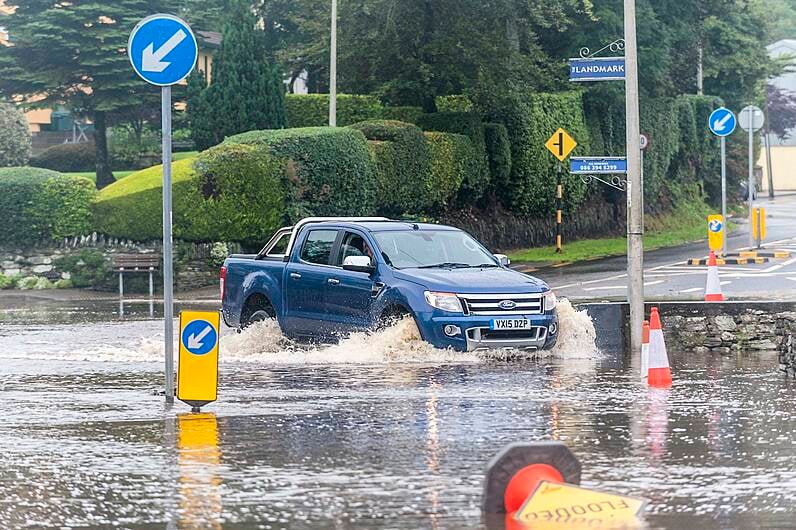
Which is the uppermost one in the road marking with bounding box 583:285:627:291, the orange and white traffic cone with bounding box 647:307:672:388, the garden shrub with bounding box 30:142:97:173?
the garden shrub with bounding box 30:142:97:173

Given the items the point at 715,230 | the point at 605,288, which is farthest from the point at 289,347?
the point at 715,230

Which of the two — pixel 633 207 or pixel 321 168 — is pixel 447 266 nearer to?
pixel 633 207

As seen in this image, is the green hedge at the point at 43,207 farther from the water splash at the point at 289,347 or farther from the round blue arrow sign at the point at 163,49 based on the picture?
the round blue arrow sign at the point at 163,49

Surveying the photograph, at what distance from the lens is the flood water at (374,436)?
27.8 feet

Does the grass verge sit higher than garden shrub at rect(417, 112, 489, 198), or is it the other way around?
garden shrub at rect(417, 112, 489, 198)

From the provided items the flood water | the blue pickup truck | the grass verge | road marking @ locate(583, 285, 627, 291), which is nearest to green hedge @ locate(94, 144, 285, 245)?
road marking @ locate(583, 285, 627, 291)

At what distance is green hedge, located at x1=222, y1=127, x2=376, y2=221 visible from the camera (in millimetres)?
33969

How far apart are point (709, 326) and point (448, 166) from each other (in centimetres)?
2211

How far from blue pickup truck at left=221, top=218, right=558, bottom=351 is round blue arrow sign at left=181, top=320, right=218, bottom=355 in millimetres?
4451

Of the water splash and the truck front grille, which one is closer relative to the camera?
the truck front grille

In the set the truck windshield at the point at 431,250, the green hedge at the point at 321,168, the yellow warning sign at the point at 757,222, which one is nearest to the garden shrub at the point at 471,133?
the green hedge at the point at 321,168

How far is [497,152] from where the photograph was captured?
145ft

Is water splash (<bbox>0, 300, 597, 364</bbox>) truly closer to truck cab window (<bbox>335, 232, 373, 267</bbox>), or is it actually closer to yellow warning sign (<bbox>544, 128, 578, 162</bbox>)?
truck cab window (<bbox>335, 232, 373, 267</bbox>)

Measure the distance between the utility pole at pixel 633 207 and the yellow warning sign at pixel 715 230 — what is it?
1539cm
